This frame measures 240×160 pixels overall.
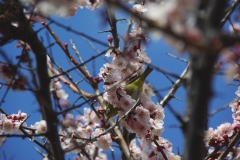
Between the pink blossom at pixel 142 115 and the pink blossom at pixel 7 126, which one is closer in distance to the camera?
the pink blossom at pixel 142 115

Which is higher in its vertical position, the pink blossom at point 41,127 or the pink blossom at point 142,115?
the pink blossom at point 41,127

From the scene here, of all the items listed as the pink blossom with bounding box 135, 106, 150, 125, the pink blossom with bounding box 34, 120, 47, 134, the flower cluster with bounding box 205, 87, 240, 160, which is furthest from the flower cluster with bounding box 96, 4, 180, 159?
the pink blossom with bounding box 34, 120, 47, 134

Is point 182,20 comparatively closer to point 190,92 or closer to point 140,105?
point 190,92

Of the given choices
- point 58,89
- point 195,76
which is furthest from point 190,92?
point 58,89

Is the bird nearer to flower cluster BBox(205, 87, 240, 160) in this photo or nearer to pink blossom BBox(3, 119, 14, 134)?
flower cluster BBox(205, 87, 240, 160)

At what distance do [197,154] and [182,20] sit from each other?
1.64ft

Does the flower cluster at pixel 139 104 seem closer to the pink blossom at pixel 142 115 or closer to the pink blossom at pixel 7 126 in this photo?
the pink blossom at pixel 142 115

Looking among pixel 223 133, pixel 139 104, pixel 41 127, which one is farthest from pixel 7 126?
pixel 223 133

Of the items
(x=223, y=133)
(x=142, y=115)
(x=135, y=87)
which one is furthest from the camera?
(x=223, y=133)

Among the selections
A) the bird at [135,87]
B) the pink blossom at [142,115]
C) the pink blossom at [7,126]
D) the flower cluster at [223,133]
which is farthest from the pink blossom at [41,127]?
the flower cluster at [223,133]

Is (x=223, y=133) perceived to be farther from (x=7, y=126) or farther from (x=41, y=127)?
(x=7, y=126)

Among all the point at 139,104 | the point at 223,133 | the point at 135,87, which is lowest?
the point at 223,133

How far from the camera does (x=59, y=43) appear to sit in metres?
3.56

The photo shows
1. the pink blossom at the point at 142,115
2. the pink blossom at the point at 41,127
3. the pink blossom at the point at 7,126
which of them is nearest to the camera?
the pink blossom at the point at 142,115
